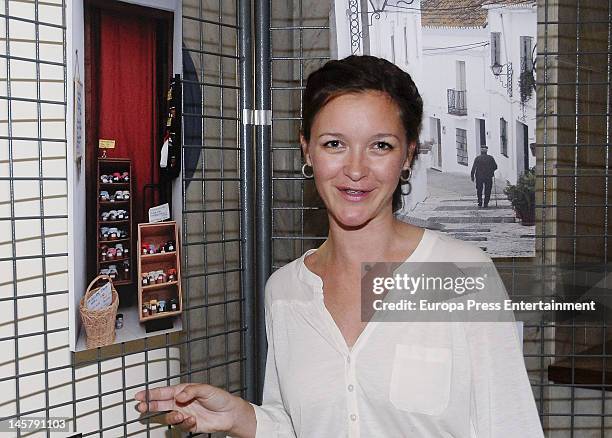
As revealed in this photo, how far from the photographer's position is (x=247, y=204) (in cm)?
141

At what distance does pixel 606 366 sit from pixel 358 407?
1.97ft

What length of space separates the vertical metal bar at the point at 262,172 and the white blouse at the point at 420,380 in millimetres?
209

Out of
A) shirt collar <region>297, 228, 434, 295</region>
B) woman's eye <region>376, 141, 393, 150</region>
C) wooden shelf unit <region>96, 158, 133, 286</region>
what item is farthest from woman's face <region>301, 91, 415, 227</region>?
wooden shelf unit <region>96, 158, 133, 286</region>

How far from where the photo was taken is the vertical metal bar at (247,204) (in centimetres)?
137

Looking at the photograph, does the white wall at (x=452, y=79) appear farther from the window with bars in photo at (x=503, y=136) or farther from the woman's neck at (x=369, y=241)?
the woman's neck at (x=369, y=241)

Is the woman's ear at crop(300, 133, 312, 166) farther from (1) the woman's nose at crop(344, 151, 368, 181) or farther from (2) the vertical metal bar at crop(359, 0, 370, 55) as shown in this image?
(2) the vertical metal bar at crop(359, 0, 370, 55)

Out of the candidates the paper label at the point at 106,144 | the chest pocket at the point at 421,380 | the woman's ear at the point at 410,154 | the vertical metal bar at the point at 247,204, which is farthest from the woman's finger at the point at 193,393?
the woman's ear at the point at 410,154

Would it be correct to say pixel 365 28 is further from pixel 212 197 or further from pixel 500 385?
Result: pixel 500 385

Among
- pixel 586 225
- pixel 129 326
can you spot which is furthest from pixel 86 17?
pixel 586 225

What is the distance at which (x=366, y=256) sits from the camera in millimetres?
1287

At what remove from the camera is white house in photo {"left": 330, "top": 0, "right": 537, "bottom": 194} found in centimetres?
132

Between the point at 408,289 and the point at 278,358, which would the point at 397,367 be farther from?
the point at 278,358

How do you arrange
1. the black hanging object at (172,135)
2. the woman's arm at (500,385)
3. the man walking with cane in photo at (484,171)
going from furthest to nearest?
the man walking with cane in photo at (484,171)
the black hanging object at (172,135)
the woman's arm at (500,385)

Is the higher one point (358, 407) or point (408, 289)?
point (408, 289)
